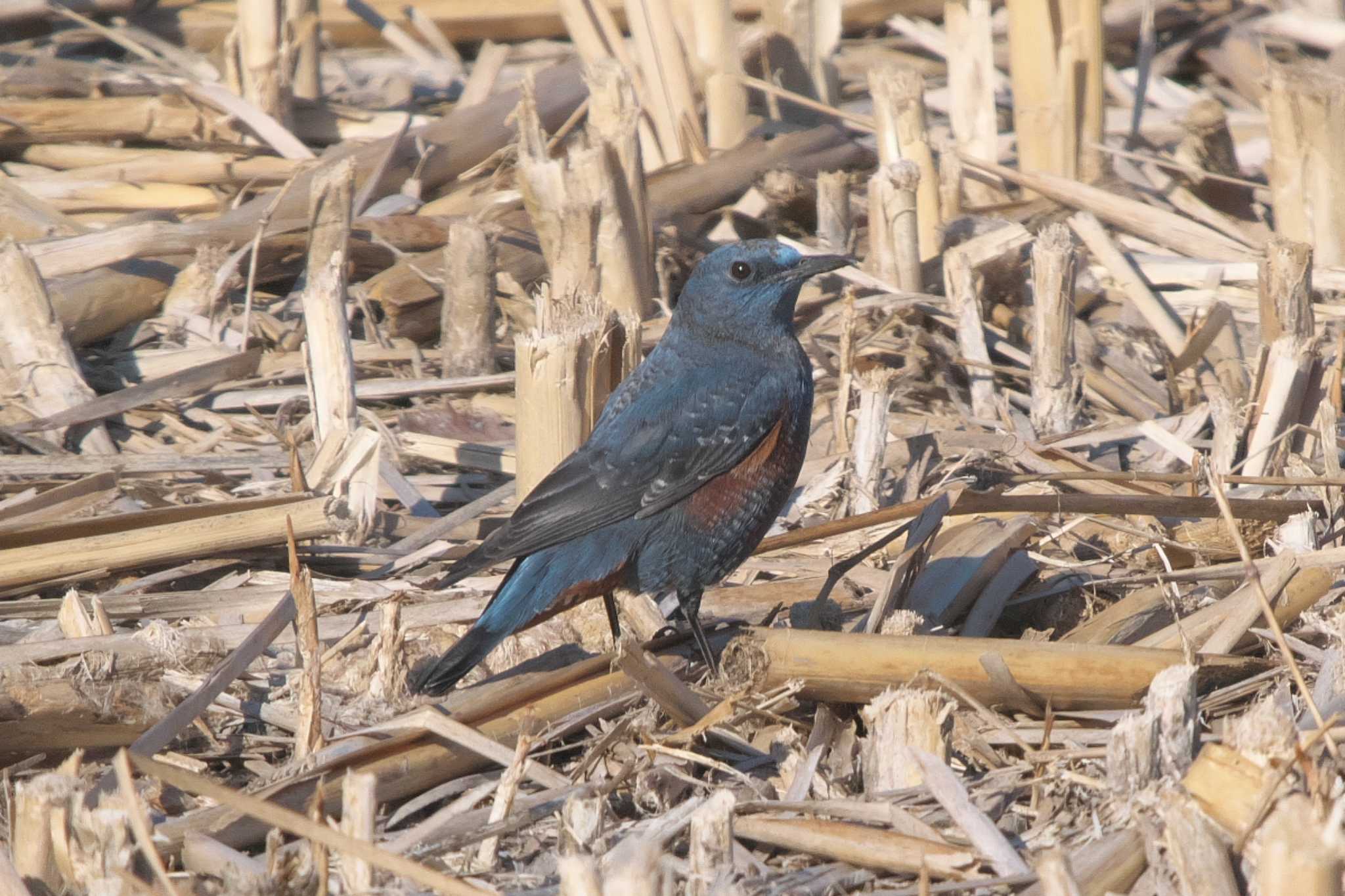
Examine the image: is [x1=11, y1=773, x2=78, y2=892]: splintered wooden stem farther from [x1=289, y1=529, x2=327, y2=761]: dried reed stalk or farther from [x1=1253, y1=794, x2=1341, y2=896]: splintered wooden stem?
[x1=1253, y1=794, x2=1341, y2=896]: splintered wooden stem

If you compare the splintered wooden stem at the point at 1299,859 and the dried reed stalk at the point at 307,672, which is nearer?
the splintered wooden stem at the point at 1299,859

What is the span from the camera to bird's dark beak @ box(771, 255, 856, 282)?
4734 mm

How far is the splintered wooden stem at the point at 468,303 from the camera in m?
5.43

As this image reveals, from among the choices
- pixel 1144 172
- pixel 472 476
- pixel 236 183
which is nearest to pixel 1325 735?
pixel 472 476

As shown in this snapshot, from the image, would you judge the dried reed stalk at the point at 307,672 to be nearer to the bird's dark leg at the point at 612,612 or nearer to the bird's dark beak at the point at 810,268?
the bird's dark leg at the point at 612,612

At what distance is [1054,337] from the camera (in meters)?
5.32

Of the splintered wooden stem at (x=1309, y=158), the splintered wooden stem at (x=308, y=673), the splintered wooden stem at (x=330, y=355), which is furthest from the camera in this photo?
the splintered wooden stem at (x=1309, y=158)

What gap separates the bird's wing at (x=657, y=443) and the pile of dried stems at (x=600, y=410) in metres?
0.20

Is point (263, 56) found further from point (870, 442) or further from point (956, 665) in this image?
point (956, 665)

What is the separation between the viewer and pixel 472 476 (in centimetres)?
531

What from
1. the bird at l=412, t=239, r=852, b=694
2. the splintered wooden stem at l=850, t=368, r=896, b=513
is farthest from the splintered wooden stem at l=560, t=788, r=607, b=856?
the splintered wooden stem at l=850, t=368, r=896, b=513

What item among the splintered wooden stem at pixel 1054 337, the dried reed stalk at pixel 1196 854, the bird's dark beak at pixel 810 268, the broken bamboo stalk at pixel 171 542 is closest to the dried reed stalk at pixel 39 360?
the broken bamboo stalk at pixel 171 542

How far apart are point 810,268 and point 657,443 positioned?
76 cm

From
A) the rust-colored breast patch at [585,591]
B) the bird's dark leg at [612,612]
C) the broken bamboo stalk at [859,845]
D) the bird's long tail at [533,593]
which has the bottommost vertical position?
the bird's dark leg at [612,612]
